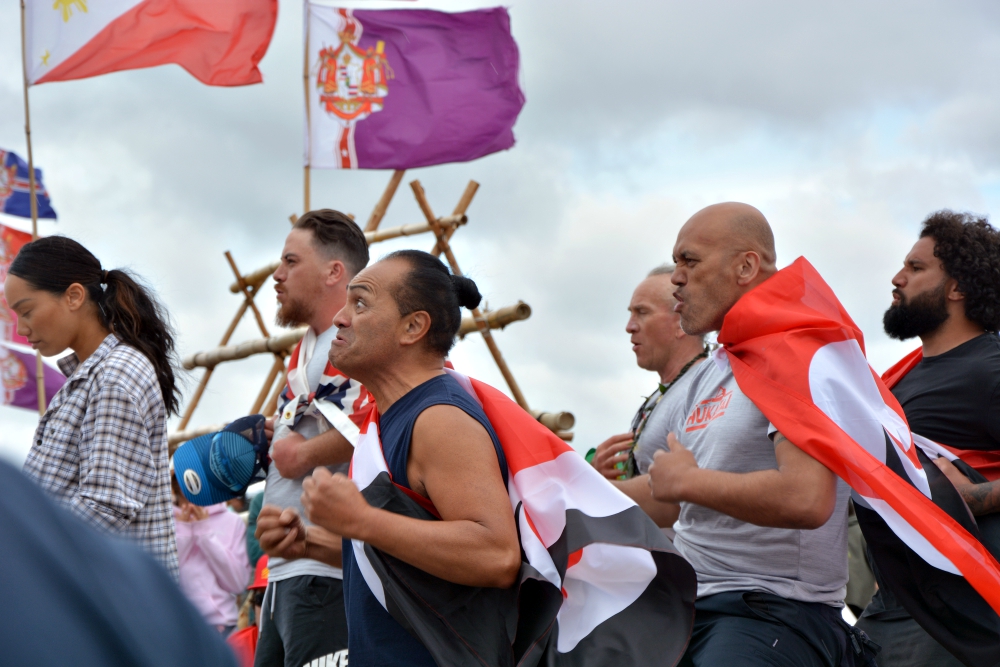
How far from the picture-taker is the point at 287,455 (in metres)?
3.61

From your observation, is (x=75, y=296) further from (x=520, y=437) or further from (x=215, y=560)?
(x=215, y=560)

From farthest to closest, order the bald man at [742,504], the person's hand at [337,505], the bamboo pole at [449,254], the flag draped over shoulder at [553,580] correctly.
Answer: the bamboo pole at [449,254]
the bald man at [742,504]
the flag draped over shoulder at [553,580]
the person's hand at [337,505]

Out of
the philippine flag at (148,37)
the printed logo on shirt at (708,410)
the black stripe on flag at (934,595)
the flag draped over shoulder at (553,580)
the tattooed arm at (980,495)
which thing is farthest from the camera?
the philippine flag at (148,37)

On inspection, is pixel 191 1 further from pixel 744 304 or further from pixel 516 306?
pixel 744 304

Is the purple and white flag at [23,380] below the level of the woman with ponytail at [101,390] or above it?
below

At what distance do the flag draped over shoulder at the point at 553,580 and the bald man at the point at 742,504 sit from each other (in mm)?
186

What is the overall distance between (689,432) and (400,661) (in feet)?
4.15

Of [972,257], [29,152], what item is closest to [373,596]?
[972,257]

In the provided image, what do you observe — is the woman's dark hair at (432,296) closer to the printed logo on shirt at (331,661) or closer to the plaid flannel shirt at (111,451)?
the plaid flannel shirt at (111,451)

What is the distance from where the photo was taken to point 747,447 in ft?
10.1

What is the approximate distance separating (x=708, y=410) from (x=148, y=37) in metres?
7.67

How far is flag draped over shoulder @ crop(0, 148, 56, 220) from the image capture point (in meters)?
15.2

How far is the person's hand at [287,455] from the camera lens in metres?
3.60

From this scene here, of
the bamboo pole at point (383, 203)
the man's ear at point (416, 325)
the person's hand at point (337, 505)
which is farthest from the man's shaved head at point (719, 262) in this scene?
the bamboo pole at point (383, 203)
